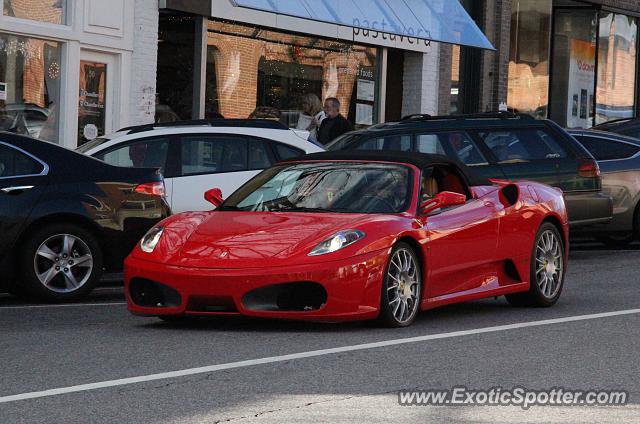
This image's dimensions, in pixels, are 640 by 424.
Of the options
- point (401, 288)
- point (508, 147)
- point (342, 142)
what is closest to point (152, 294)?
point (401, 288)

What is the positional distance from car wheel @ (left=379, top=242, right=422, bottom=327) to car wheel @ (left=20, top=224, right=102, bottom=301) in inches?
126

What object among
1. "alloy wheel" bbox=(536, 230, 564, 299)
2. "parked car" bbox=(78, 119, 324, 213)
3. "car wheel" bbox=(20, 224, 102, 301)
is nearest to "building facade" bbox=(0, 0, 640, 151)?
"parked car" bbox=(78, 119, 324, 213)

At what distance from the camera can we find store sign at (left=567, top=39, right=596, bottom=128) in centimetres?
3375

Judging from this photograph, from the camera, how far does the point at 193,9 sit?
2144 centimetres

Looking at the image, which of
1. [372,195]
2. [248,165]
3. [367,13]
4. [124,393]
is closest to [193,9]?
[367,13]

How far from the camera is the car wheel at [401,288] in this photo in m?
9.67

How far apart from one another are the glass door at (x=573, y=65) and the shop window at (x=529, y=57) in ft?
2.73

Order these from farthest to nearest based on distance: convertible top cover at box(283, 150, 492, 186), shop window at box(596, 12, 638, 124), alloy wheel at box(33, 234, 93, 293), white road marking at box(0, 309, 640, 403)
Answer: shop window at box(596, 12, 638, 124), alloy wheel at box(33, 234, 93, 293), convertible top cover at box(283, 150, 492, 186), white road marking at box(0, 309, 640, 403)

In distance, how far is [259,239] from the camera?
959cm

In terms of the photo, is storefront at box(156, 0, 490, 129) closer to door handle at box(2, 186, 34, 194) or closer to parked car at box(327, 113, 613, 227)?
parked car at box(327, 113, 613, 227)

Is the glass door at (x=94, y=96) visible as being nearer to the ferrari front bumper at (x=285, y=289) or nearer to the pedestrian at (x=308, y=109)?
the pedestrian at (x=308, y=109)

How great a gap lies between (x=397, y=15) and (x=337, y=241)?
16034 mm

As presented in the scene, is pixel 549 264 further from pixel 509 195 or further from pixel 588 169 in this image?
pixel 588 169

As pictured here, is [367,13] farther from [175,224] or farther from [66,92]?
[175,224]
